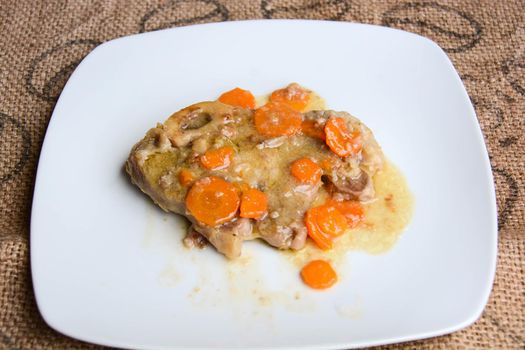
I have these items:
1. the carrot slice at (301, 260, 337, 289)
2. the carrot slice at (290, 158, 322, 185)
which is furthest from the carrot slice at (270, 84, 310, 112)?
the carrot slice at (301, 260, 337, 289)

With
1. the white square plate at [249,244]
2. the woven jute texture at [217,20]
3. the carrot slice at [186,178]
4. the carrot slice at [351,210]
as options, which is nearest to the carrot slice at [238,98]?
the white square plate at [249,244]

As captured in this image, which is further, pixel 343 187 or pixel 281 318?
pixel 343 187

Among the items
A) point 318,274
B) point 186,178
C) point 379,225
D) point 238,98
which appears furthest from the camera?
point 238,98

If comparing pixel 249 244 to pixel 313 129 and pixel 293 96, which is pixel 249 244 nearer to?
pixel 313 129

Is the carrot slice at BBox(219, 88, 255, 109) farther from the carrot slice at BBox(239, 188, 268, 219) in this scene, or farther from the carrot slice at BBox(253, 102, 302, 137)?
the carrot slice at BBox(239, 188, 268, 219)

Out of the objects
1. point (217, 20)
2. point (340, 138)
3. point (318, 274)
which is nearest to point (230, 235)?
point (318, 274)

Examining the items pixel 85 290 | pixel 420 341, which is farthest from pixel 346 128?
pixel 85 290

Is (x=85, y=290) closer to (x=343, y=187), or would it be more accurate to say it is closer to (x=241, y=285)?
(x=241, y=285)

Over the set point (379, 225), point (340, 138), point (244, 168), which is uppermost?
point (340, 138)
